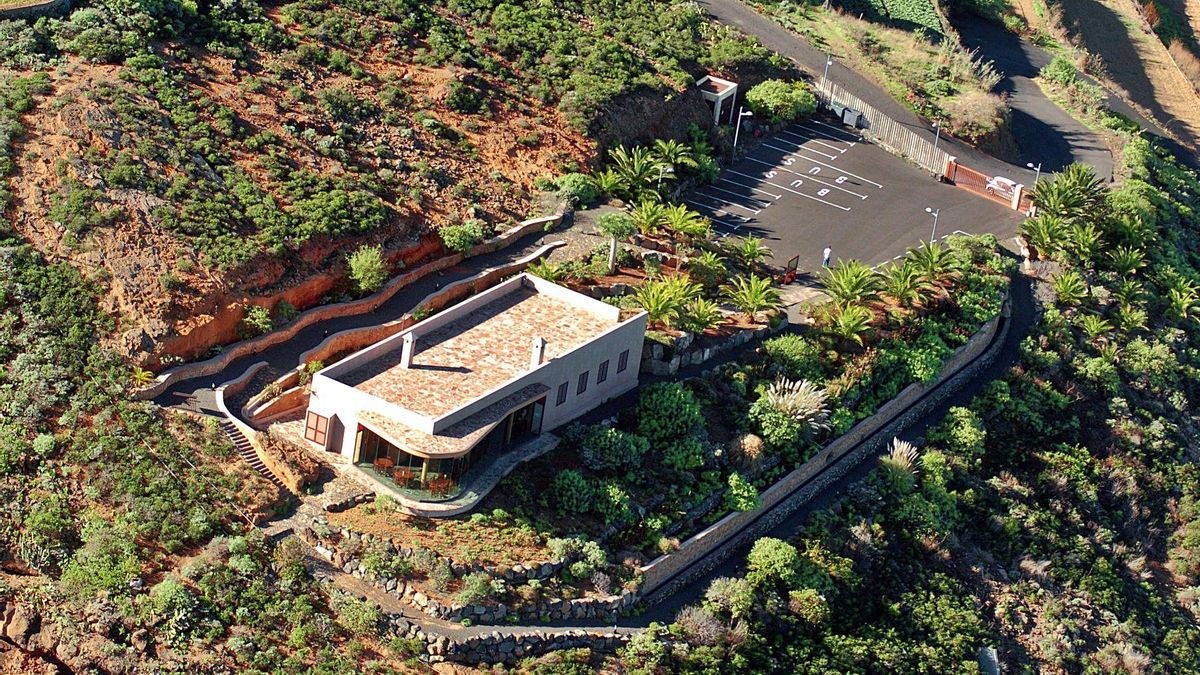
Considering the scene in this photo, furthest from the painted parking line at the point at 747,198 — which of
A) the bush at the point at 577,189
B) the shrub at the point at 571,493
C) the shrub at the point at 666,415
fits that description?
the shrub at the point at 571,493

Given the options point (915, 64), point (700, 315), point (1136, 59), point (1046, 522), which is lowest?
point (1046, 522)

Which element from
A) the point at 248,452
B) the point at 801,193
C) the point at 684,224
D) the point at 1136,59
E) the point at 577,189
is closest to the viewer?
the point at 248,452

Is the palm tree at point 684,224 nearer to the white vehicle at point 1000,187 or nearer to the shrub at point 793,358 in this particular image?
the shrub at point 793,358

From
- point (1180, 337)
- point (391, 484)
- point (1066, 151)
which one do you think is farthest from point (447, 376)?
point (1066, 151)

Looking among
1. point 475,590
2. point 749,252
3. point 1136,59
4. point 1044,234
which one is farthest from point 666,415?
point 1136,59

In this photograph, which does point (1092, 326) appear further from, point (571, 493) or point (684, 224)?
point (571, 493)

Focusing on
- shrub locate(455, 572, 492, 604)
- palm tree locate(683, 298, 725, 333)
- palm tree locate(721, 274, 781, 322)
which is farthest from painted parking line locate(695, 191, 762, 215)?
shrub locate(455, 572, 492, 604)

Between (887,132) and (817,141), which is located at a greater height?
(887,132)
